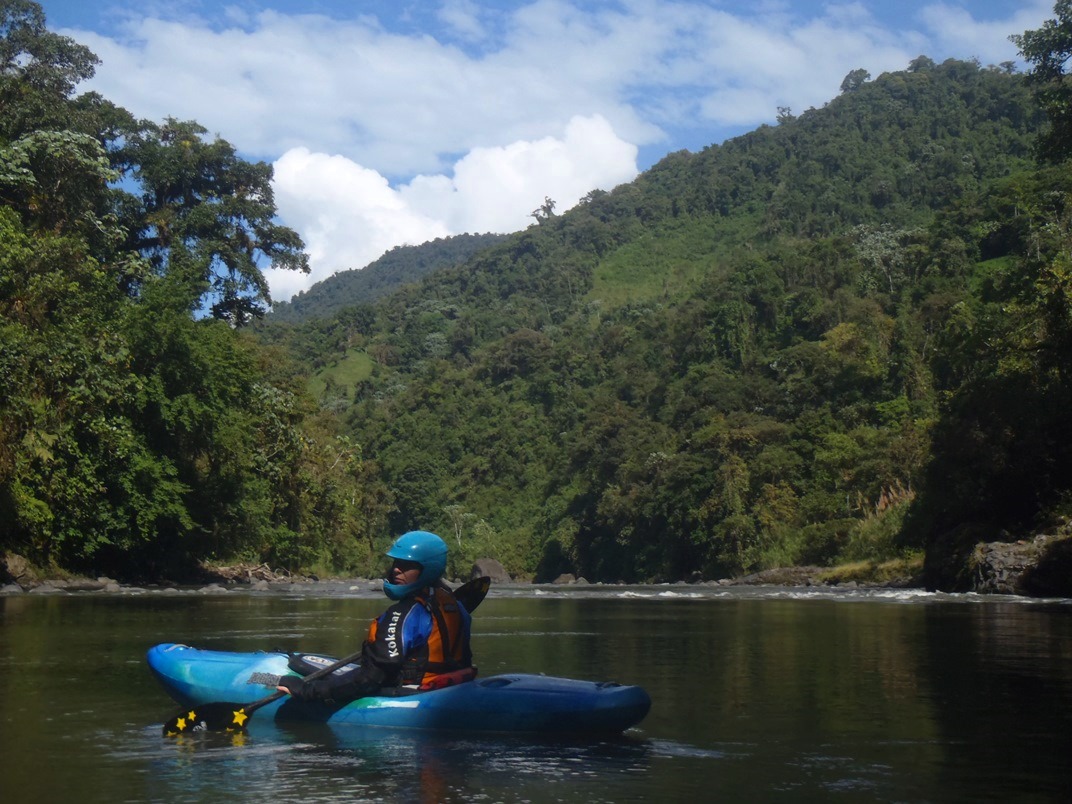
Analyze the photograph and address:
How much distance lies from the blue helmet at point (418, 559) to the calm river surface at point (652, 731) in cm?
107

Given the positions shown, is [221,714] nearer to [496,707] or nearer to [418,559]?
[418,559]

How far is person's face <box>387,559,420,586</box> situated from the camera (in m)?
8.26

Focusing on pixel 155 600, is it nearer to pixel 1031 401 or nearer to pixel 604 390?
pixel 1031 401

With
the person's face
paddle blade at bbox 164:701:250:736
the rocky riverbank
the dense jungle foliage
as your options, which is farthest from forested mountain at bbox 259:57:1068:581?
paddle blade at bbox 164:701:250:736

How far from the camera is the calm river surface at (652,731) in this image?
6.80 metres

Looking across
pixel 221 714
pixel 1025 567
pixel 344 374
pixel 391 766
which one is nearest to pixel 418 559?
pixel 391 766

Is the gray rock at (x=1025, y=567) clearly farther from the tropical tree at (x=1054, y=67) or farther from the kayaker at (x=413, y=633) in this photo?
the kayaker at (x=413, y=633)

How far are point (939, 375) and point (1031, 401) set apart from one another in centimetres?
2427

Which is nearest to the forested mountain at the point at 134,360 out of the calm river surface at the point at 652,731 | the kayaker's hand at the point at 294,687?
the calm river surface at the point at 652,731

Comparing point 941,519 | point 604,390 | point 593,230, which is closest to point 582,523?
point 604,390

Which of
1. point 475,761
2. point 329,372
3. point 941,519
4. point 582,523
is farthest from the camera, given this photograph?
point 329,372

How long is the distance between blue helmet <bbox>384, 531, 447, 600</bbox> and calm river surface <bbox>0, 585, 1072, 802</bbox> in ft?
3.50

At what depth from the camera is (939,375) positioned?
5194cm

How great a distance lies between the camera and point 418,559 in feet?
27.1
